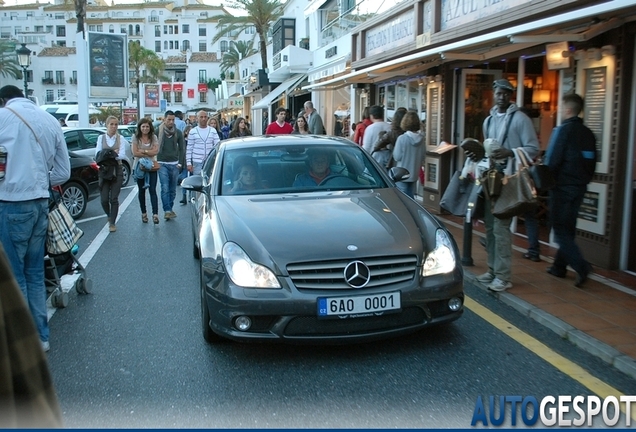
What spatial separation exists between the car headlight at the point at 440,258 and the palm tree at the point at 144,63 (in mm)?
76874

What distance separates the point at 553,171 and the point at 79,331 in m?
4.45

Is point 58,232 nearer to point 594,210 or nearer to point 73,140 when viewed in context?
point 594,210

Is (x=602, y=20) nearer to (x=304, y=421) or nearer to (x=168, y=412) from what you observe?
(x=304, y=421)

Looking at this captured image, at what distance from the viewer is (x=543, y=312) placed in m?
5.19

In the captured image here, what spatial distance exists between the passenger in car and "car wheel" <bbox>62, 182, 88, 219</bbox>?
6.29 meters

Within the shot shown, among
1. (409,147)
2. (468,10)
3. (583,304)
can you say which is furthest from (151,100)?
(583,304)

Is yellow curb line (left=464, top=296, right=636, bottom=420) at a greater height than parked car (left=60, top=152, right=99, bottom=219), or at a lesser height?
lesser

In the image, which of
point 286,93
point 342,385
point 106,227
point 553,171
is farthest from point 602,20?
point 286,93

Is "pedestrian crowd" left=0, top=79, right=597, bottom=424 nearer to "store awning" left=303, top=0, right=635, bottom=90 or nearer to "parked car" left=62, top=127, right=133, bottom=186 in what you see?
"store awning" left=303, top=0, right=635, bottom=90

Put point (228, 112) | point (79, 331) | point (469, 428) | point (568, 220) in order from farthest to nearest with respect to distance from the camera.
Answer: point (228, 112), point (568, 220), point (79, 331), point (469, 428)

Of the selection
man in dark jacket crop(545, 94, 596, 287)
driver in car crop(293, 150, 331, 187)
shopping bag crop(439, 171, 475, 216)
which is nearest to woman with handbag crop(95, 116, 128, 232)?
driver in car crop(293, 150, 331, 187)

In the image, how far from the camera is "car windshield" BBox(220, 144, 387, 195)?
553cm

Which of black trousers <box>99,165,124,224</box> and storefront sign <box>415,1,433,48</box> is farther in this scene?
storefront sign <box>415,1,433,48</box>

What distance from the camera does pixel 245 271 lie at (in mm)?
4121
